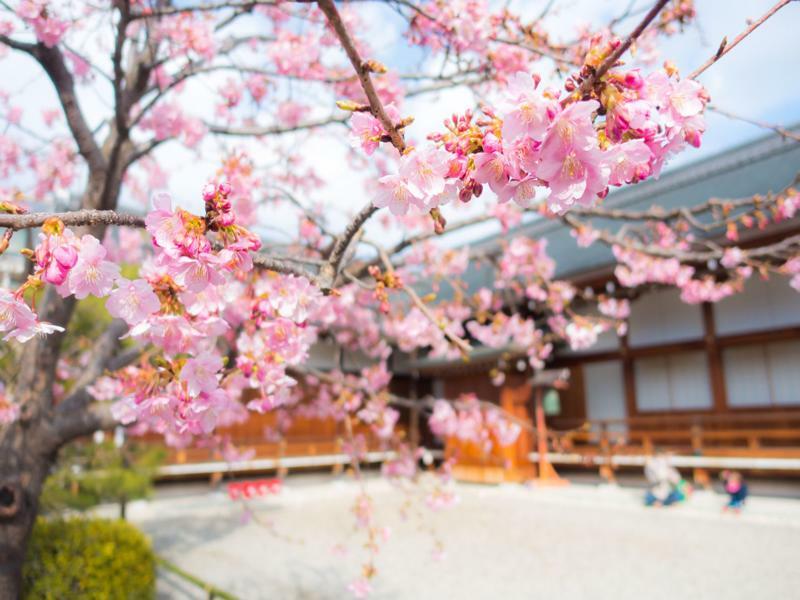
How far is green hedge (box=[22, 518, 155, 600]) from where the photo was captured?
3.85 meters

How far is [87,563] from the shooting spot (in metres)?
4.05

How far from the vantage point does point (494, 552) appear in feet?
23.2

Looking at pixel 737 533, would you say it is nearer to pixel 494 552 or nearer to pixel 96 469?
pixel 494 552

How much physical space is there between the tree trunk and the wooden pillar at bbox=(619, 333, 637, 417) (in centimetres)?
1095

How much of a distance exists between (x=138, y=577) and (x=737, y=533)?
299 inches

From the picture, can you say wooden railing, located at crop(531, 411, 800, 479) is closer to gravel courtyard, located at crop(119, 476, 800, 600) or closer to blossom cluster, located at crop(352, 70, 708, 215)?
gravel courtyard, located at crop(119, 476, 800, 600)

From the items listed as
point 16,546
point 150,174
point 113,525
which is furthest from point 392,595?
point 150,174

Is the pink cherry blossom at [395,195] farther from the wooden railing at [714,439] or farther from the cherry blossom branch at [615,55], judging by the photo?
the wooden railing at [714,439]

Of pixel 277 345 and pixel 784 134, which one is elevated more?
pixel 784 134

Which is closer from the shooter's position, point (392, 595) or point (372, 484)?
point (392, 595)

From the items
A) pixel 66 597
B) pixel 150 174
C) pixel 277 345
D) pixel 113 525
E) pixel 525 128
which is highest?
pixel 150 174

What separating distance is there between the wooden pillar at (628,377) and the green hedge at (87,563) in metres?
9.95

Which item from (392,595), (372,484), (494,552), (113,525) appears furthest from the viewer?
(372,484)

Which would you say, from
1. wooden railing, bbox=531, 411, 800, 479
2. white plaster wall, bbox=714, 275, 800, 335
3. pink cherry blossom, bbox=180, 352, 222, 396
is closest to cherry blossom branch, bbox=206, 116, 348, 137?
pink cherry blossom, bbox=180, 352, 222, 396
